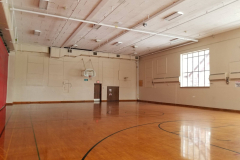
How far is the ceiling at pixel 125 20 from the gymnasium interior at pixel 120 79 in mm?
60

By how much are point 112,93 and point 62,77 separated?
5.67 meters

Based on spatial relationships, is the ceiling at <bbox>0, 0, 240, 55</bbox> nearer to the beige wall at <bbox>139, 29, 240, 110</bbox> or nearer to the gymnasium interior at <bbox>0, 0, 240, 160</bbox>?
the gymnasium interior at <bbox>0, 0, 240, 160</bbox>

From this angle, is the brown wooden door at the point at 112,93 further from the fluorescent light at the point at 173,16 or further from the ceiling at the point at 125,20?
the fluorescent light at the point at 173,16

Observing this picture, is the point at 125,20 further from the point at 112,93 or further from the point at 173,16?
the point at 112,93

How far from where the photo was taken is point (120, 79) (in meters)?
20.8

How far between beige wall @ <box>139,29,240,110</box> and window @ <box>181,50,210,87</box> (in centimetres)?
42

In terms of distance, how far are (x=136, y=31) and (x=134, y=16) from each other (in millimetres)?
2483

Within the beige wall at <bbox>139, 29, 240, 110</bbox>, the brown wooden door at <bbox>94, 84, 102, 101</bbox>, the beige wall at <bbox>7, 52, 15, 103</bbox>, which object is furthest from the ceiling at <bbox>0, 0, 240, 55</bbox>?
the brown wooden door at <bbox>94, 84, 102, 101</bbox>

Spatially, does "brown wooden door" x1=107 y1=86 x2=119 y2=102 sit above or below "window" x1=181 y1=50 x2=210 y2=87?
below

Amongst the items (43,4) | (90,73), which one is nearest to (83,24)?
(43,4)

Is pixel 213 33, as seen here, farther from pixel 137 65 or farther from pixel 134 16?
pixel 137 65

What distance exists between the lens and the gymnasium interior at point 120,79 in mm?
4180

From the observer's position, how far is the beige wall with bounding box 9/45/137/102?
16.4 meters

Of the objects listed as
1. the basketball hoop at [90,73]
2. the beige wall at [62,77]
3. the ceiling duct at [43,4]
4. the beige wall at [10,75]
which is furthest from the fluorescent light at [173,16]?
the beige wall at [10,75]
